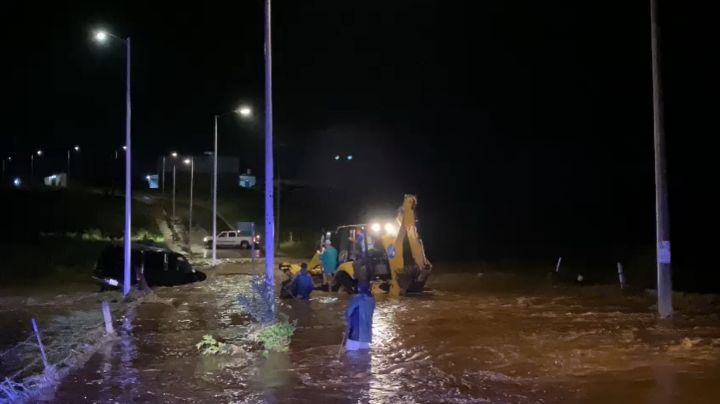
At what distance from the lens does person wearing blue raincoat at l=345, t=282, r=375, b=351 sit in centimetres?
1209

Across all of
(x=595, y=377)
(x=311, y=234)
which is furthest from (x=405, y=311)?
(x=311, y=234)

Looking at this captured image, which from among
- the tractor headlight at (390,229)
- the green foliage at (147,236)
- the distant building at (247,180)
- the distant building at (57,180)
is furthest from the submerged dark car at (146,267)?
the distant building at (57,180)

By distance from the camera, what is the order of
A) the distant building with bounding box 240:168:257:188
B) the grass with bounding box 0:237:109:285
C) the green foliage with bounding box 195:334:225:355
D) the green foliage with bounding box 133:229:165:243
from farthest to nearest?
the distant building with bounding box 240:168:257:188 < the green foliage with bounding box 133:229:165:243 < the grass with bounding box 0:237:109:285 < the green foliage with bounding box 195:334:225:355

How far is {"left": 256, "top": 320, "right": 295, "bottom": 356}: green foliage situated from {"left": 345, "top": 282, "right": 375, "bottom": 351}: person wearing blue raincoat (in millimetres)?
1134

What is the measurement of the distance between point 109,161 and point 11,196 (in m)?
50.2

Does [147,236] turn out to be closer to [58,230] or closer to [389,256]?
[58,230]

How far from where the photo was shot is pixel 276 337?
12.6 metres

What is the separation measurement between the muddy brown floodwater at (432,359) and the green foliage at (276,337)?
0.29 metres

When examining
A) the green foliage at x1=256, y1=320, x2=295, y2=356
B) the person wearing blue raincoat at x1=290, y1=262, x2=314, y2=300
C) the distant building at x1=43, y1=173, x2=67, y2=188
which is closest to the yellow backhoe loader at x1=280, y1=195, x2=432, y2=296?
the person wearing blue raincoat at x1=290, y1=262, x2=314, y2=300

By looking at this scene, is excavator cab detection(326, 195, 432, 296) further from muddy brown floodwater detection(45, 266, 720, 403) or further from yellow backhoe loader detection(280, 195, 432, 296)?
muddy brown floodwater detection(45, 266, 720, 403)

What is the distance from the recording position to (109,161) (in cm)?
12306

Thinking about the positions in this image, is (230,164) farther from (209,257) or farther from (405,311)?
(405,311)

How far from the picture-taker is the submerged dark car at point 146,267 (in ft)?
79.5

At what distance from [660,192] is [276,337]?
A: 9245mm
